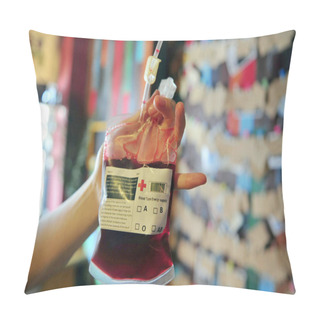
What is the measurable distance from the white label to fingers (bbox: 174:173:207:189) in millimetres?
25

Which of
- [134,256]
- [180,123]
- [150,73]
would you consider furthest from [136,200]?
[150,73]

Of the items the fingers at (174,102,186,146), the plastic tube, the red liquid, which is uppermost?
the plastic tube

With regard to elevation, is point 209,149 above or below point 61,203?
above

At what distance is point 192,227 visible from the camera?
1286mm

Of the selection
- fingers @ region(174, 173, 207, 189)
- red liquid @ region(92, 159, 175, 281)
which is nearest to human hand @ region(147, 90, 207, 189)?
fingers @ region(174, 173, 207, 189)

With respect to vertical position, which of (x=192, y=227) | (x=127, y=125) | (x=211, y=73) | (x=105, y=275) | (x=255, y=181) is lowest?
(x=105, y=275)

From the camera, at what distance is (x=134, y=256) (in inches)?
50.4

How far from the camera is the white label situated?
1.28m

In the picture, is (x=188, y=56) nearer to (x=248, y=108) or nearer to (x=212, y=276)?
(x=248, y=108)

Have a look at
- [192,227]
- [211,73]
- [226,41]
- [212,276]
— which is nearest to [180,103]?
[211,73]

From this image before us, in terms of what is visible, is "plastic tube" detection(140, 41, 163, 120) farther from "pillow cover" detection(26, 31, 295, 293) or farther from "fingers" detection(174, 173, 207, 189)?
"fingers" detection(174, 173, 207, 189)

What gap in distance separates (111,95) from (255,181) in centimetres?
51

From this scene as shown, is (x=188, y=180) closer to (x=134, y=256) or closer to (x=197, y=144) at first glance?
(x=197, y=144)

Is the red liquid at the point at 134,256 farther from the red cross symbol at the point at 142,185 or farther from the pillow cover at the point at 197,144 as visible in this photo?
the red cross symbol at the point at 142,185
